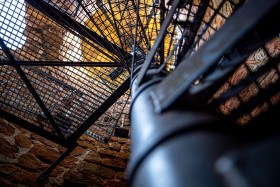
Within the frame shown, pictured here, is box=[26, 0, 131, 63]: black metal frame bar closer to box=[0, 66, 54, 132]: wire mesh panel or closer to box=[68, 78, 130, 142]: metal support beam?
box=[68, 78, 130, 142]: metal support beam

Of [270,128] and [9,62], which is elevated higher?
[9,62]

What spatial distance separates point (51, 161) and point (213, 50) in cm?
335

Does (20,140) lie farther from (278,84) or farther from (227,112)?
(278,84)

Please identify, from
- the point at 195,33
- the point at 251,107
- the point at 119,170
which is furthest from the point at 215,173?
the point at 119,170

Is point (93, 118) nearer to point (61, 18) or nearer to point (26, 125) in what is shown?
point (26, 125)

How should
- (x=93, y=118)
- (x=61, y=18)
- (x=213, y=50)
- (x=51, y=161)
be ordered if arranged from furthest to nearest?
(x=51, y=161)
(x=93, y=118)
(x=61, y=18)
(x=213, y=50)

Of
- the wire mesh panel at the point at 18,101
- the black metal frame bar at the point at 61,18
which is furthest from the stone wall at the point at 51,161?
the black metal frame bar at the point at 61,18

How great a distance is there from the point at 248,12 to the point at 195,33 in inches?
62.9

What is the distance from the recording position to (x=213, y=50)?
628mm

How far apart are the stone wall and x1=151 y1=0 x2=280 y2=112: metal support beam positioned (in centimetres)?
287

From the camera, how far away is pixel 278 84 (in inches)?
55.7

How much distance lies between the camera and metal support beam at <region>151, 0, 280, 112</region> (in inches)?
21.4

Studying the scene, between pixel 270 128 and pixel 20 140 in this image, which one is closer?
pixel 270 128

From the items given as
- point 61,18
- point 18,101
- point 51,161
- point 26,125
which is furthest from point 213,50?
point 51,161
